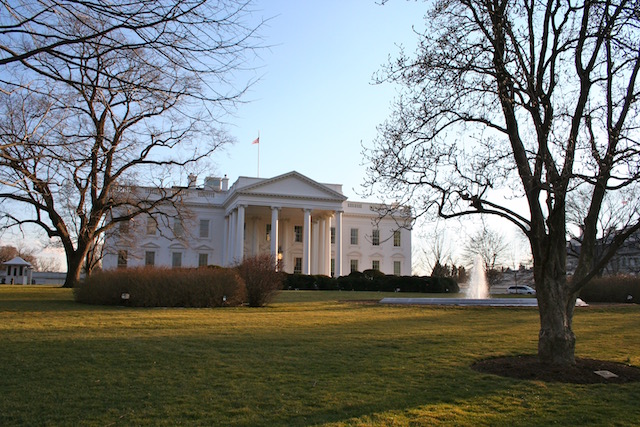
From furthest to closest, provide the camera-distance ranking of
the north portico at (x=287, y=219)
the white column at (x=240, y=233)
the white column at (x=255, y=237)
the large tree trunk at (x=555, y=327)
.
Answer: the white column at (x=255, y=237) < the north portico at (x=287, y=219) < the white column at (x=240, y=233) < the large tree trunk at (x=555, y=327)

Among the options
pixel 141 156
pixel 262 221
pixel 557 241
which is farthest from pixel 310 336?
pixel 262 221

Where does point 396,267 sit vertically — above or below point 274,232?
below

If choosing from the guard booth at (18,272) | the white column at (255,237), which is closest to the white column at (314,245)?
the white column at (255,237)

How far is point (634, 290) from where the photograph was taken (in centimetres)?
3109

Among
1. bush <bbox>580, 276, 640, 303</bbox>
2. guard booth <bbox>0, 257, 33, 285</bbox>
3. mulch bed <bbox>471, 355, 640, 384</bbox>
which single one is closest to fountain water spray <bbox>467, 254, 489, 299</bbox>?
bush <bbox>580, 276, 640, 303</bbox>

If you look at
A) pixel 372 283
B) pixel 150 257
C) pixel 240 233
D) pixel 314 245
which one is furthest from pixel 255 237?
pixel 372 283

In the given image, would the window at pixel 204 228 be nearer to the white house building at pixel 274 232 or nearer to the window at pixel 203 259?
the white house building at pixel 274 232

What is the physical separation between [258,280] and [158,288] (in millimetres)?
3855

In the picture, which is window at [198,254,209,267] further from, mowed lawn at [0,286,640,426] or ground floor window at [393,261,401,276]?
mowed lawn at [0,286,640,426]

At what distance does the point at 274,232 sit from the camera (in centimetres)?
5269

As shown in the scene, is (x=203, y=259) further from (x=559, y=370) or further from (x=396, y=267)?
(x=559, y=370)

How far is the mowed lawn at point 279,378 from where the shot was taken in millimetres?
6105

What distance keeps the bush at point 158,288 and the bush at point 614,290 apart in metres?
22.0

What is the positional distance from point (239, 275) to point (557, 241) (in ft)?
49.3
